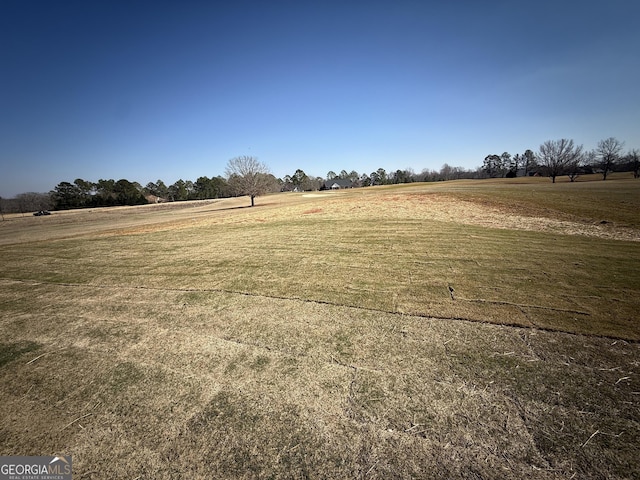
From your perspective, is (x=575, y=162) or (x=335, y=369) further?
(x=575, y=162)

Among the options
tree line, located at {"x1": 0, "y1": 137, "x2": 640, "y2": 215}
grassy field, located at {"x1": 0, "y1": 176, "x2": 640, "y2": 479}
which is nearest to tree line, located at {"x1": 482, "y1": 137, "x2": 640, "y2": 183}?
tree line, located at {"x1": 0, "y1": 137, "x2": 640, "y2": 215}

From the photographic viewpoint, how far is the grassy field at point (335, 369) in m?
2.77

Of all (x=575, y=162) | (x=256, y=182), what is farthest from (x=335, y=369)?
(x=575, y=162)

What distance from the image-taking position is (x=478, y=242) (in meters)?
10.9

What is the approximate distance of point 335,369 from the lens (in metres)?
4.03

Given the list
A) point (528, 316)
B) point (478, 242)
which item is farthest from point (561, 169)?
point (528, 316)

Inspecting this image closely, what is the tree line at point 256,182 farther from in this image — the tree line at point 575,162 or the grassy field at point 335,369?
the grassy field at point 335,369

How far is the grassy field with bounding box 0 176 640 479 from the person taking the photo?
109 inches

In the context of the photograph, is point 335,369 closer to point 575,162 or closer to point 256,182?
point 256,182

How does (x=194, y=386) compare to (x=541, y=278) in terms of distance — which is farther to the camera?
(x=541, y=278)

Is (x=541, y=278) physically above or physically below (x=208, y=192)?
below

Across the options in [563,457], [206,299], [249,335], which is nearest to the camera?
[563,457]

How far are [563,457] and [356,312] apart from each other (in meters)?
3.62

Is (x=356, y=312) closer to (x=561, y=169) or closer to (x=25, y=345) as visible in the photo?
(x=25, y=345)
